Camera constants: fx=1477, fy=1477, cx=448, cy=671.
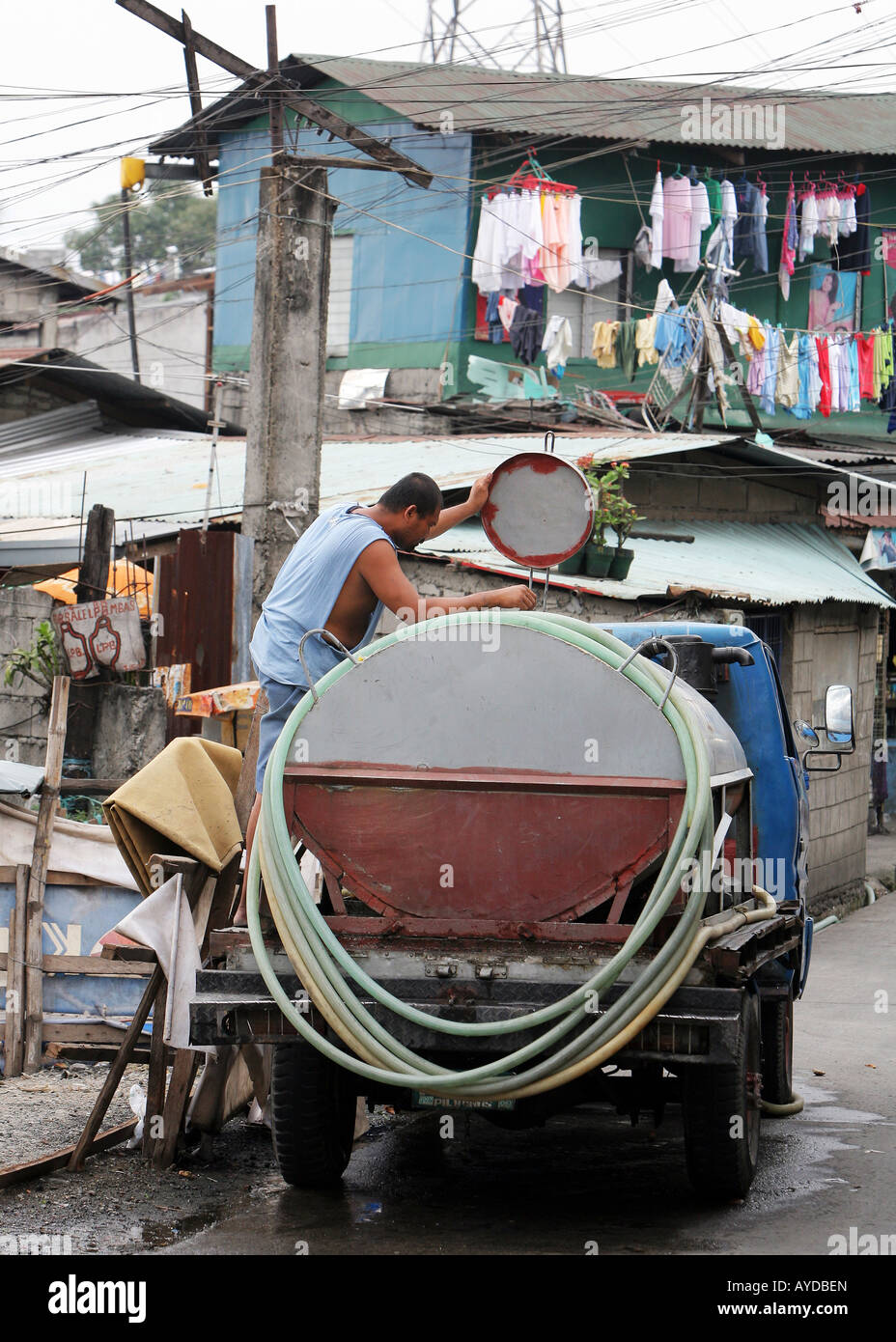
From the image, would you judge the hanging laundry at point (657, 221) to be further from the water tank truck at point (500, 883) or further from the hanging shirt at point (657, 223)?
the water tank truck at point (500, 883)

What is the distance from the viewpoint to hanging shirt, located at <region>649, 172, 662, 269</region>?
72.9 feet

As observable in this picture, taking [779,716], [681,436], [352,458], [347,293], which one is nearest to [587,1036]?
[779,716]

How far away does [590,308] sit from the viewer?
23.0m

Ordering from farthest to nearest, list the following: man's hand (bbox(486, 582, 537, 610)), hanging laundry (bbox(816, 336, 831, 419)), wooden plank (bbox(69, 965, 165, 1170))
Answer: hanging laundry (bbox(816, 336, 831, 419))
wooden plank (bbox(69, 965, 165, 1170))
man's hand (bbox(486, 582, 537, 610))

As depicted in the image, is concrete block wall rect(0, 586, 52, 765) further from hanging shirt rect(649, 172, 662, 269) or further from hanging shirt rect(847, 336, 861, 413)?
hanging shirt rect(847, 336, 861, 413)

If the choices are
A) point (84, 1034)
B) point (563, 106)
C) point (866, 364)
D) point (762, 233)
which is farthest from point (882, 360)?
point (84, 1034)

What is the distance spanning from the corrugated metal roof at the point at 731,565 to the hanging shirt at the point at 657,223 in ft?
25.3

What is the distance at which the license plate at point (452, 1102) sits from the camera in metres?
4.45

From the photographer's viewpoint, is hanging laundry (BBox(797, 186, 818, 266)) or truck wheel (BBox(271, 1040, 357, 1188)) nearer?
truck wheel (BBox(271, 1040, 357, 1188))

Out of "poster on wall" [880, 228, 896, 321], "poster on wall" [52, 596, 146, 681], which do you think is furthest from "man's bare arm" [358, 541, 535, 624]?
"poster on wall" [880, 228, 896, 321]

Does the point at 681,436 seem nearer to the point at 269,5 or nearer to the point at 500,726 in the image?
the point at 269,5

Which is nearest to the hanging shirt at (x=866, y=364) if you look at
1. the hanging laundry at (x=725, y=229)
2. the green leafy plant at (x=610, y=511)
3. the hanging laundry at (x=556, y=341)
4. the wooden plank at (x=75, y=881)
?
the hanging laundry at (x=725, y=229)

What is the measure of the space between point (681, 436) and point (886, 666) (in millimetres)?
7435

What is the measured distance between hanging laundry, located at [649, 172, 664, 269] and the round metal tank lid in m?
17.6
